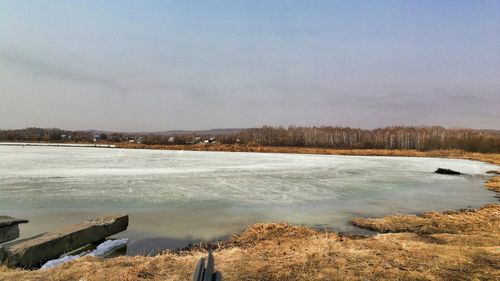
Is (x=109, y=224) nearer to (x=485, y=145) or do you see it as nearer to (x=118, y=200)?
(x=118, y=200)

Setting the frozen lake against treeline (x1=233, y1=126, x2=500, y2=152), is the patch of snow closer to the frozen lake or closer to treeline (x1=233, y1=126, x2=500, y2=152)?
the frozen lake

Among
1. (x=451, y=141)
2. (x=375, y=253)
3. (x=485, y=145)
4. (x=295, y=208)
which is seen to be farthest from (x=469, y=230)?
(x=451, y=141)

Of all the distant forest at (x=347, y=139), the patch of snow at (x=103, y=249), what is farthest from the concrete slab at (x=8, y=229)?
the distant forest at (x=347, y=139)

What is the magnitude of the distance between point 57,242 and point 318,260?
180 inches

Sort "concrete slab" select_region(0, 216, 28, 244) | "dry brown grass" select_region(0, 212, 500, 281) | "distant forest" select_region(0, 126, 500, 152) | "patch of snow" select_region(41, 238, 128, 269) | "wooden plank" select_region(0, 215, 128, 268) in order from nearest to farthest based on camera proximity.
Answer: "dry brown grass" select_region(0, 212, 500, 281), "wooden plank" select_region(0, 215, 128, 268), "patch of snow" select_region(41, 238, 128, 269), "concrete slab" select_region(0, 216, 28, 244), "distant forest" select_region(0, 126, 500, 152)

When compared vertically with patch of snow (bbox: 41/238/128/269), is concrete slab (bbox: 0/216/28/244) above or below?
above

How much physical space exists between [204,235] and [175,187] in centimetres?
697

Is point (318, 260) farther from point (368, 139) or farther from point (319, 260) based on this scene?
point (368, 139)

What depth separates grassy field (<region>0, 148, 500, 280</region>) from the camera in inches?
191

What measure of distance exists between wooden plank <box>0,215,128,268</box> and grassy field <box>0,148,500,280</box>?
0.38 metres

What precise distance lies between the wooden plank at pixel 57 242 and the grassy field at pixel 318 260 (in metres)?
0.38

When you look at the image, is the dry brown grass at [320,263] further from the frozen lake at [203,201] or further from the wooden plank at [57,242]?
the frozen lake at [203,201]

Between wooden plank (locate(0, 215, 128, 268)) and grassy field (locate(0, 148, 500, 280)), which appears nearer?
grassy field (locate(0, 148, 500, 280))

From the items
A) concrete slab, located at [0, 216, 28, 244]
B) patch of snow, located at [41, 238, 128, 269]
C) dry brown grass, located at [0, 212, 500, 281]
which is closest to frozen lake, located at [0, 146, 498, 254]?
patch of snow, located at [41, 238, 128, 269]
